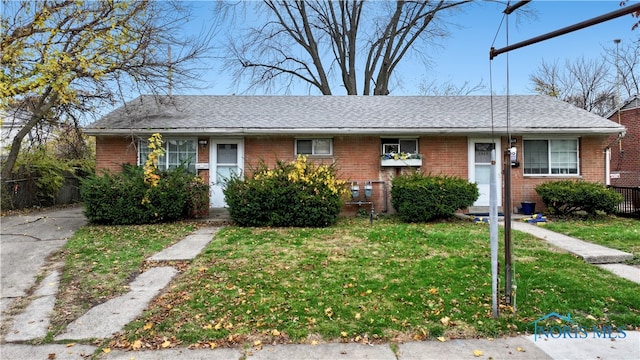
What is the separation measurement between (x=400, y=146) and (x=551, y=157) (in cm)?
491

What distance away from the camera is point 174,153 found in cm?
1143

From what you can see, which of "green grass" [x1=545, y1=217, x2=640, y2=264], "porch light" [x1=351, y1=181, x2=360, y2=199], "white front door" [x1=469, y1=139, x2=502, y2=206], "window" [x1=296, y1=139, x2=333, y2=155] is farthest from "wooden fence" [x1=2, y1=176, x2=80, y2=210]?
"green grass" [x1=545, y1=217, x2=640, y2=264]

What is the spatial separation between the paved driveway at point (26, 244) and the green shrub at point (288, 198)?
3.97 meters

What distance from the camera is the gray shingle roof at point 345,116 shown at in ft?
35.7

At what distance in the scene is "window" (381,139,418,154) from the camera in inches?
454

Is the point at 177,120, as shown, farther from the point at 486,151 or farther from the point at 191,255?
the point at 486,151

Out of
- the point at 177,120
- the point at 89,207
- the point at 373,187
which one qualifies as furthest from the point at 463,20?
the point at 89,207

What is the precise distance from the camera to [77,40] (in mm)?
10922

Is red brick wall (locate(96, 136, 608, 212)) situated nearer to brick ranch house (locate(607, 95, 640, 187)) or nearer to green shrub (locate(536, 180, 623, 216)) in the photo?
green shrub (locate(536, 180, 623, 216))

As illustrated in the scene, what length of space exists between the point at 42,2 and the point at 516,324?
550 inches

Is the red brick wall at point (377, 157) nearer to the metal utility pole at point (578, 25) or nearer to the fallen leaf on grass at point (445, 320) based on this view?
the metal utility pole at point (578, 25)

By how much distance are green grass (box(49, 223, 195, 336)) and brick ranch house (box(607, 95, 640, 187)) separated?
69.9ft

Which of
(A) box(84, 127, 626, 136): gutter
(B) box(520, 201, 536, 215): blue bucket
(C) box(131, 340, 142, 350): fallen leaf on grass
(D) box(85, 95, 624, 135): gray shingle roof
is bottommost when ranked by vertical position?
(C) box(131, 340, 142, 350): fallen leaf on grass

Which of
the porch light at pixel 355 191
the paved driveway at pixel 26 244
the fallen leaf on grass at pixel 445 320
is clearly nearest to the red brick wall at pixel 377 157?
the porch light at pixel 355 191
